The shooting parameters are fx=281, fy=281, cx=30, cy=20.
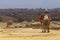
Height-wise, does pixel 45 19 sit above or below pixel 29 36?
above

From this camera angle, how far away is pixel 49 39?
17.3 metres

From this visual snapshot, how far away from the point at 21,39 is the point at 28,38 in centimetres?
68

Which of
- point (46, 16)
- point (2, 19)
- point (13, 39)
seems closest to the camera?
point (13, 39)

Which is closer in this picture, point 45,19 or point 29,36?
point 29,36

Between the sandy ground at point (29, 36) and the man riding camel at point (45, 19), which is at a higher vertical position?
the man riding camel at point (45, 19)

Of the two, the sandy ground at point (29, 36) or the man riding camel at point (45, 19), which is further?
the man riding camel at point (45, 19)

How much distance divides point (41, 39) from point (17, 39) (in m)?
1.49

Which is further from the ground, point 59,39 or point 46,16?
point 46,16

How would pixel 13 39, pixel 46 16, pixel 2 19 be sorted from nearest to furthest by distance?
pixel 13 39, pixel 46 16, pixel 2 19

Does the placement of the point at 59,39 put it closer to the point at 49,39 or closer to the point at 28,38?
the point at 49,39

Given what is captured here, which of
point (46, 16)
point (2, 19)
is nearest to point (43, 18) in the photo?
point (46, 16)

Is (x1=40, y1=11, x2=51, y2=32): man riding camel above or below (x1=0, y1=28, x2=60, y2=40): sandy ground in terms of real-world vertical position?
above

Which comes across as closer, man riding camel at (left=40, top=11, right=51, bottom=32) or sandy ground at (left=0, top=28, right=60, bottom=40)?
sandy ground at (left=0, top=28, right=60, bottom=40)

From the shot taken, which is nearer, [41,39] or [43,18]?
[41,39]
